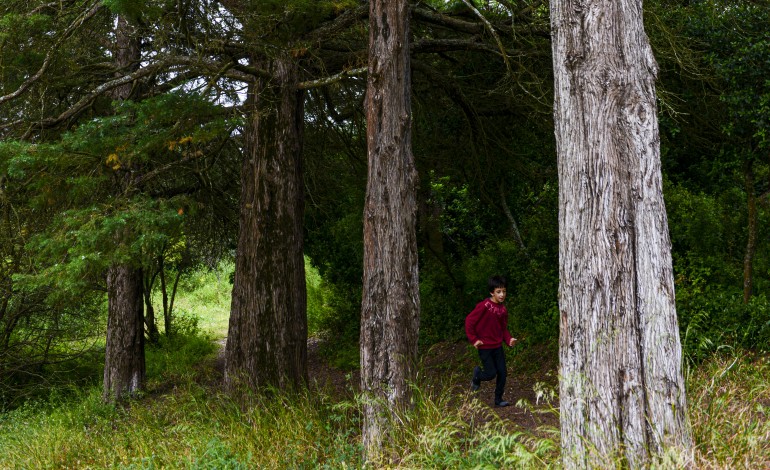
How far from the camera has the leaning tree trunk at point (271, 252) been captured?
8.63 meters

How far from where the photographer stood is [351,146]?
11.6 metres

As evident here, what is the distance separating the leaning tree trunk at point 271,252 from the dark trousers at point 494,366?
2.24 meters

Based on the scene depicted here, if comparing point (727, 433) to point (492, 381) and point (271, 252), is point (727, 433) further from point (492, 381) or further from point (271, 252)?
point (492, 381)

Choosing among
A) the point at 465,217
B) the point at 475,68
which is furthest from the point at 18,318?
the point at 475,68

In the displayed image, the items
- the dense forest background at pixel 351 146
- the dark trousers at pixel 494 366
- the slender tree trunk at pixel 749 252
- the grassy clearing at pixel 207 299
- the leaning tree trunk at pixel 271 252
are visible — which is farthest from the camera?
the grassy clearing at pixel 207 299

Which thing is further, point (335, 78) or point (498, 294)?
point (498, 294)

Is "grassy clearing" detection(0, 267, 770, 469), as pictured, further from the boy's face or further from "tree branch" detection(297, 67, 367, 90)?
"tree branch" detection(297, 67, 367, 90)

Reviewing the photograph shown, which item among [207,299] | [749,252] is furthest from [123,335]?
[207,299]

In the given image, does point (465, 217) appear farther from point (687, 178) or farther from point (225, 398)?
point (225, 398)

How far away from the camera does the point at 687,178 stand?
1132 cm

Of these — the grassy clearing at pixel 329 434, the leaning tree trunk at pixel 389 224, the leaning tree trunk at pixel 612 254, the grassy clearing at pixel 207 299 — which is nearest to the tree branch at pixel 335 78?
the leaning tree trunk at pixel 389 224

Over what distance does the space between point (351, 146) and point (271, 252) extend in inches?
134

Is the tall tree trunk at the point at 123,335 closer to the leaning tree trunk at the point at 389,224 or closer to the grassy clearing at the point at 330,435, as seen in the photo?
the grassy clearing at the point at 330,435

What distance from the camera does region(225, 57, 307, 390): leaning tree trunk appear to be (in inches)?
340
